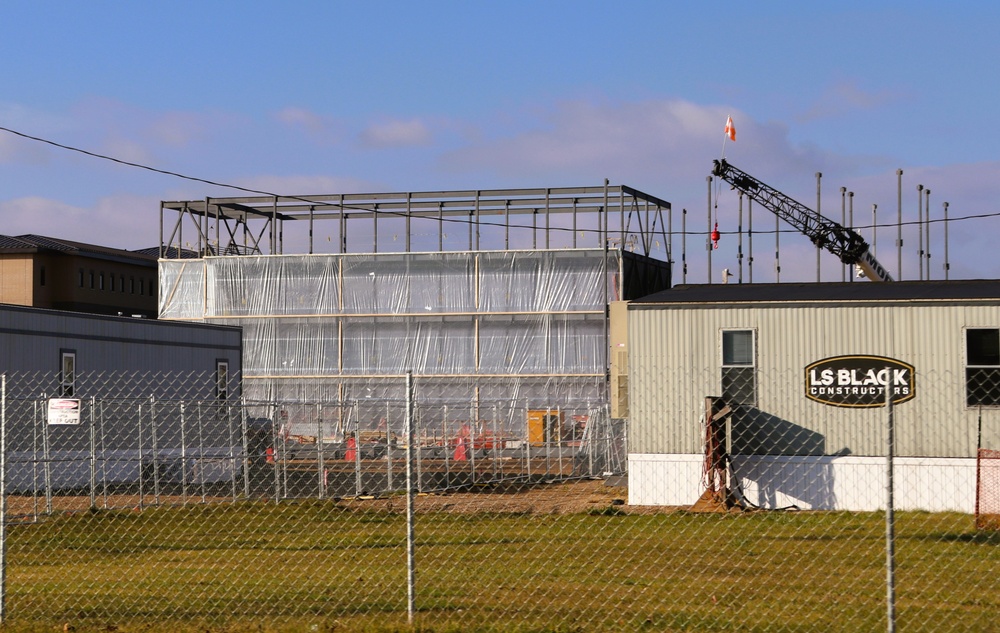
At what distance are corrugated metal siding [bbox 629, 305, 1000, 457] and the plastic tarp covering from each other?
2793cm

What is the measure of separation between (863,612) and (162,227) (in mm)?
53118

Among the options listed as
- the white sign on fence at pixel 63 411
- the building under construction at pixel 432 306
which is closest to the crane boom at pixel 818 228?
the building under construction at pixel 432 306

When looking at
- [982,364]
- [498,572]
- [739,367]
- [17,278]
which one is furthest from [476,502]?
[17,278]

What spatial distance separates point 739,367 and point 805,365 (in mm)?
1342

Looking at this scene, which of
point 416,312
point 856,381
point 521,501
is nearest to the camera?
point 856,381

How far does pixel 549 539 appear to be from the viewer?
1881 cm

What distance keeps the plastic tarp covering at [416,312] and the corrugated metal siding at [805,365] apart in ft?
91.6

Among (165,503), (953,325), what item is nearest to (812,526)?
(953,325)

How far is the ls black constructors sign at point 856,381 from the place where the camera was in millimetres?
23688

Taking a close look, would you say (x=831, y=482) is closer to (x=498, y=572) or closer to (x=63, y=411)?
(x=498, y=572)

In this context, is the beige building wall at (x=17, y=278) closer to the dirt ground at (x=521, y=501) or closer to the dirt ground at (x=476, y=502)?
the dirt ground at (x=476, y=502)

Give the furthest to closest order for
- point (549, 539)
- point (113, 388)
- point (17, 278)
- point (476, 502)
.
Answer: point (17, 278) < point (113, 388) < point (476, 502) < point (549, 539)

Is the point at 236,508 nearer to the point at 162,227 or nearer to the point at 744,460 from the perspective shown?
the point at 744,460

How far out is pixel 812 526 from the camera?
2041cm
